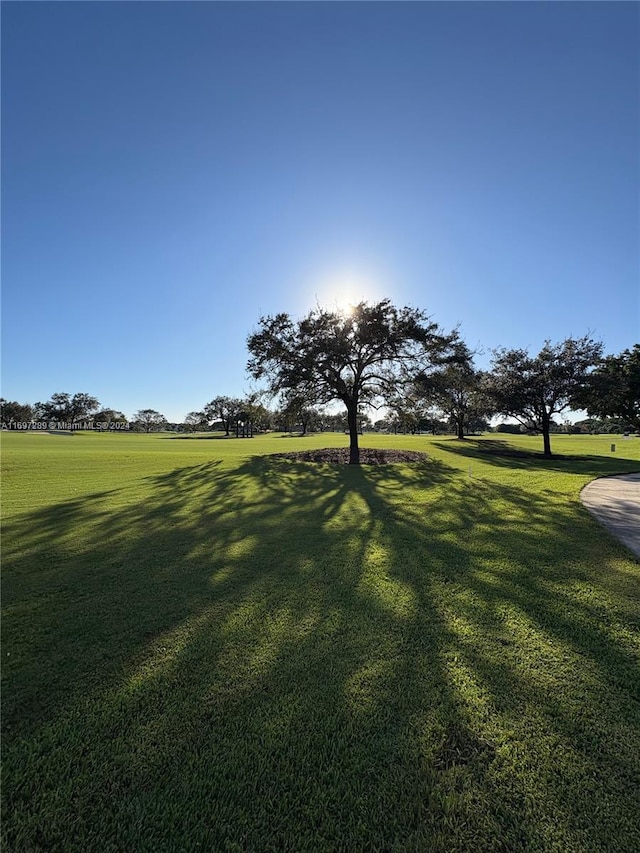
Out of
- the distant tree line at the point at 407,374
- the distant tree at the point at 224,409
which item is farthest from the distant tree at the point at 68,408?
the distant tree line at the point at 407,374

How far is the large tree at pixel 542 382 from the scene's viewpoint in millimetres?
19688

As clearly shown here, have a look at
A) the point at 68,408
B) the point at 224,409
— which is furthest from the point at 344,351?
the point at 68,408

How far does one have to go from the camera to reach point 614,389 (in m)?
18.8

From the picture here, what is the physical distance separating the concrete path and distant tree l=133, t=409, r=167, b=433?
149m

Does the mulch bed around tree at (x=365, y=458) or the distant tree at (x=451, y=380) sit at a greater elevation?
the distant tree at (x=451, y=380)

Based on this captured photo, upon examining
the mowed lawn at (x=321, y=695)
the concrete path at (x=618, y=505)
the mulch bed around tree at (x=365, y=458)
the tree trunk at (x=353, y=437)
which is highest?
the tree trunk at (x=353, y=437)

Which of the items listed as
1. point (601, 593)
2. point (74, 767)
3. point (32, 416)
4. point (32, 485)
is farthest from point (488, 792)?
point (32, 416)

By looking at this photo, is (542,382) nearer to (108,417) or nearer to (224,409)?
(224,409)

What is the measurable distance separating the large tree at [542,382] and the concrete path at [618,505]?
7.54m

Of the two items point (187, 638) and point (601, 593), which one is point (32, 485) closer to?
point (187, 638)

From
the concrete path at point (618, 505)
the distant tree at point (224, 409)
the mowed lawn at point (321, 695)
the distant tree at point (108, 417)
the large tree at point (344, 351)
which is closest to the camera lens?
the mowed lawn at point (321, 695)

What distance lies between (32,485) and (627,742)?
14153mm

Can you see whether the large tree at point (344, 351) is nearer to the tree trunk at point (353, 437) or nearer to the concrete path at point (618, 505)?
the tree trunk at point (353, 437)

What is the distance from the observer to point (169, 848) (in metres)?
1.70
